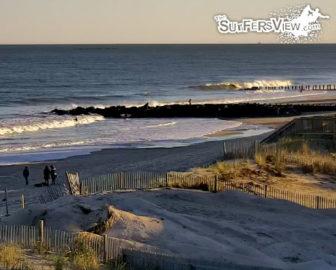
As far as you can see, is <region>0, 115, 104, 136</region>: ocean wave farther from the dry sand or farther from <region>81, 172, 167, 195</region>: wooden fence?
the dry sand

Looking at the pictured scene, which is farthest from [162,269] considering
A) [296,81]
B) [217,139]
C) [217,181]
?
[296,81]

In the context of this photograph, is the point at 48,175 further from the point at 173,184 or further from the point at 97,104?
the point at 97,104

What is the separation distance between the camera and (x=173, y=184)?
73.0 feet

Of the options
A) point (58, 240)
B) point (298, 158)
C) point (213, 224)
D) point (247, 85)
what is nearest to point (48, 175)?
point (298, 158)

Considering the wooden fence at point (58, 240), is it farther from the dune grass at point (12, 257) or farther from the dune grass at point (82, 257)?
the dune grass at point (12, 257)

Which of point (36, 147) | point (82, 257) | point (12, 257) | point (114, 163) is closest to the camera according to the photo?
point (12, 257)

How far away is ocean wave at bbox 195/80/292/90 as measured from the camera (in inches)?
4021

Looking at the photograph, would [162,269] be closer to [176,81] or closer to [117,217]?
[117,217]

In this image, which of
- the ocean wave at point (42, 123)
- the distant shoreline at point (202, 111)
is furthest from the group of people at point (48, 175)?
the distant shoreline at point (202, 111)

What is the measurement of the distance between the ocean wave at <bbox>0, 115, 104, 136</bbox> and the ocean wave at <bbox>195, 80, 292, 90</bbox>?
44.6 m

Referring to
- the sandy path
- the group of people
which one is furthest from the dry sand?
the group of people

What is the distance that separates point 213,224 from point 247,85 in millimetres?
91340

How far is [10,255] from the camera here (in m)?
12.6

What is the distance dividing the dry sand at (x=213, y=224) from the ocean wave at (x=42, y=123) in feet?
95.7
